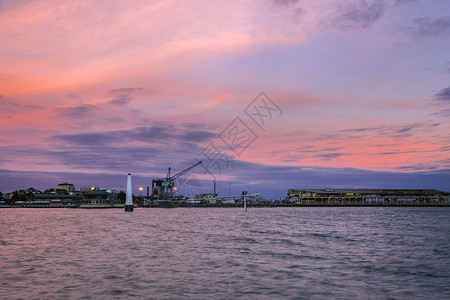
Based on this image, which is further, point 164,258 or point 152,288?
point 164,258

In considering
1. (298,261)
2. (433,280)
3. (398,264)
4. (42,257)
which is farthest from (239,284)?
(42,257)

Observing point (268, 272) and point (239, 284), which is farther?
point (268, 272)

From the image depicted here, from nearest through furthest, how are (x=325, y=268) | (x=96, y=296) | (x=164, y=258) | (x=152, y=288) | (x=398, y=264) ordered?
(x=96, y=296) < (x=152, y=288) < (x=325, y=268) < (x=398, y=264) < (x=164, y=258)

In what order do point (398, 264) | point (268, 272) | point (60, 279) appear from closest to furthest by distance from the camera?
1. point (60, 279)
2. point (268, 272)
3. point (398, 264)

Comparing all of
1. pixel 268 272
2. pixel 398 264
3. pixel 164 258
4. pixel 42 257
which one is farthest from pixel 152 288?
pixel 398 264

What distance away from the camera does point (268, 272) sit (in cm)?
2673

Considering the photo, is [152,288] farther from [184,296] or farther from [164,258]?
[164,258]

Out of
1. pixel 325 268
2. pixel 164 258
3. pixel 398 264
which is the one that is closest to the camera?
pixel 325 268

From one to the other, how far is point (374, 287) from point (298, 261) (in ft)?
31.1

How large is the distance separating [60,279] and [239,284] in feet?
38.4

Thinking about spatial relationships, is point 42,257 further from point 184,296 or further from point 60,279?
point 184,296

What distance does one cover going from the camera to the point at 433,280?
2461 centimetres

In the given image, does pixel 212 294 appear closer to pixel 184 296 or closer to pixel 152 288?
pixel 184 296

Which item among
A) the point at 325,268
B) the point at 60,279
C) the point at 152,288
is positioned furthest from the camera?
the point at 325,268
